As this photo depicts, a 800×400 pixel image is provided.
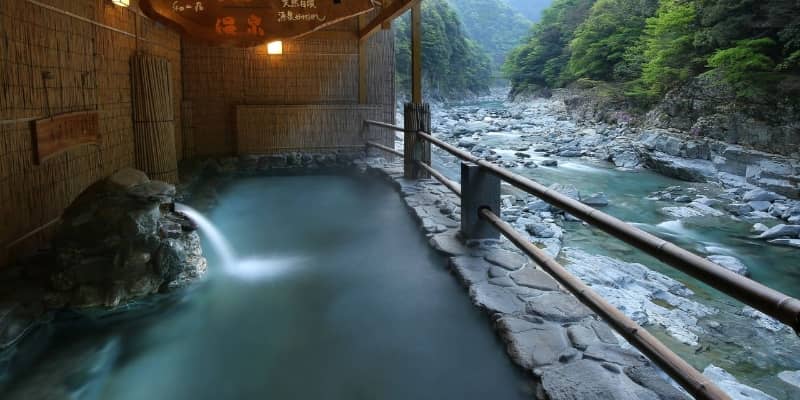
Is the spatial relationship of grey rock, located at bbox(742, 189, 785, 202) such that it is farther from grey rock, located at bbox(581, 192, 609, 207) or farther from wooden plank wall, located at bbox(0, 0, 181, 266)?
wooden plank wall, located at bbox(0, 0, 181, 266)

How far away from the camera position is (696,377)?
1.73 meters

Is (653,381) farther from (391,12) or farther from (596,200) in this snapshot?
(596,200)

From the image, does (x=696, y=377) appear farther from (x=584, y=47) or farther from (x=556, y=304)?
(x=584, y=47)

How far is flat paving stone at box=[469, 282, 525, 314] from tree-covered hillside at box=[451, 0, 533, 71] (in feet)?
197

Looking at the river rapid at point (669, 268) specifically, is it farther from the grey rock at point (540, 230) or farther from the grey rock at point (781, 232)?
the grey rock at point (781, 232)

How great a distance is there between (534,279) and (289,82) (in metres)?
6.44

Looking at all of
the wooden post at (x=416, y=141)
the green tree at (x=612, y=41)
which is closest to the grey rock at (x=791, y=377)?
the wooden post at (x=416, y=141)

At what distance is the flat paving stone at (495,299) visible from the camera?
286cm

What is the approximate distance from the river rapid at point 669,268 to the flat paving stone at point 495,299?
1.65m

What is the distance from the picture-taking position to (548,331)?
8.39 ft

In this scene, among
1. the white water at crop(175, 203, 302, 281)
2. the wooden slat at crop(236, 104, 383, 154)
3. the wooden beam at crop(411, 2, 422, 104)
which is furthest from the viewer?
the wooden slat at crop(236, 104, 383, 154)

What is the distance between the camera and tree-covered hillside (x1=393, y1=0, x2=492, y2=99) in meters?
29.1

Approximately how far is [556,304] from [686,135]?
12.4m

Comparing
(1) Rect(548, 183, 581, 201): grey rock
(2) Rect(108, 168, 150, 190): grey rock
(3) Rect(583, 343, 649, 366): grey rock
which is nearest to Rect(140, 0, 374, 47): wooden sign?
(2) Rect(108, 168, 150, 190): grey rock
